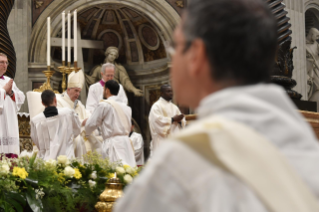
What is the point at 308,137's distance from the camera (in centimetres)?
100

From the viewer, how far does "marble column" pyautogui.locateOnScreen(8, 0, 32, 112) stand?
11.4 metres

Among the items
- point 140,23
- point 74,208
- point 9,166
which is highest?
point 140,23

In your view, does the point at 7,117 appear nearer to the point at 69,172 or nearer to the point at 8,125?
the point at 8,125

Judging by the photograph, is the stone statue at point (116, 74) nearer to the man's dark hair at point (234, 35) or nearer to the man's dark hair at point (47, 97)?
the man's dark hair at point (47, 97)

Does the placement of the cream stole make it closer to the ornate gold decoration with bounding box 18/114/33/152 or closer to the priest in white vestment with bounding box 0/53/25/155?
the priest in white vestment with bounding box 0/53/25/155

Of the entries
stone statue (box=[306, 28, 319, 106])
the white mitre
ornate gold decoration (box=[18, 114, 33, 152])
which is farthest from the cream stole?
stone statue (box=[306, 28, 319, 106])

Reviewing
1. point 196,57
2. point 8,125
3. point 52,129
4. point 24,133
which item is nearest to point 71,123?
point 52,129

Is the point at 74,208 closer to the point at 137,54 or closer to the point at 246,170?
the point at 246,170

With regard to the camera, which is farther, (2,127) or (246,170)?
(2,127)

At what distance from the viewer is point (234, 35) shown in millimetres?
989

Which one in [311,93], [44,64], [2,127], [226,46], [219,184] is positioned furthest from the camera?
[311,93]

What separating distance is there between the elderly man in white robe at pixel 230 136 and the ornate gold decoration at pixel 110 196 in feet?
7.22

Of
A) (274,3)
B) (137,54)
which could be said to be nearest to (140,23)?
(137,54)

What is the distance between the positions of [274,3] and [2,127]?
3672 mm
